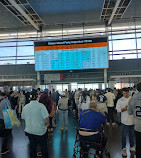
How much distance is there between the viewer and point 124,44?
13.6 meters

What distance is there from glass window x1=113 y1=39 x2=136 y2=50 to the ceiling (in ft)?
6.48

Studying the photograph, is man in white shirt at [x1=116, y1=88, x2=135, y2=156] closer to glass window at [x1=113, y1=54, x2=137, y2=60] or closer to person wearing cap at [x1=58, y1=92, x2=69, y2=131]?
person wearing cap at [x1=58, y1=92, x2=69, y2=131]

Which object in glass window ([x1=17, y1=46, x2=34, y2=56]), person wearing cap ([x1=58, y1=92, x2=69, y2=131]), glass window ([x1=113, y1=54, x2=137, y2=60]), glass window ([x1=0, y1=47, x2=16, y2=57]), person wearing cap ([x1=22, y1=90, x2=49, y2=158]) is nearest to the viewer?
person wearing cap ([x1=22, y1=90, x2=49, y2=158])

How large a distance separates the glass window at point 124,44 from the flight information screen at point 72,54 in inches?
108

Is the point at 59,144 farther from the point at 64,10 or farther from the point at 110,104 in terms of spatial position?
the point at 64,10

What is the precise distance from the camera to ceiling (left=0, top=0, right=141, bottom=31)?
9570 millimetres

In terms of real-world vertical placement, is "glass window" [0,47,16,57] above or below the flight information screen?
above

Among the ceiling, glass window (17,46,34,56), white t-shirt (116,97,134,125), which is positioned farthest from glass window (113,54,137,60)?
white t-shirt (116,97,134,125)

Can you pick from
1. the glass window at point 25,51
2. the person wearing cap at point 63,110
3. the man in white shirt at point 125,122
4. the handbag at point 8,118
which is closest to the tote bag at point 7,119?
the handbag at point 8,118

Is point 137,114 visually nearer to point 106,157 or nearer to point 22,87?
point 106,157

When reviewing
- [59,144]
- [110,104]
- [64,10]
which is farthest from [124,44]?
[59,144]

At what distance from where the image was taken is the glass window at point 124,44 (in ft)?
43.8

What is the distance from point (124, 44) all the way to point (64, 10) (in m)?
6.54

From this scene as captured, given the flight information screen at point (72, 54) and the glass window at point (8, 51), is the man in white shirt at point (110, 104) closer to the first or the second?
the flight information screen at point (72, 54)
